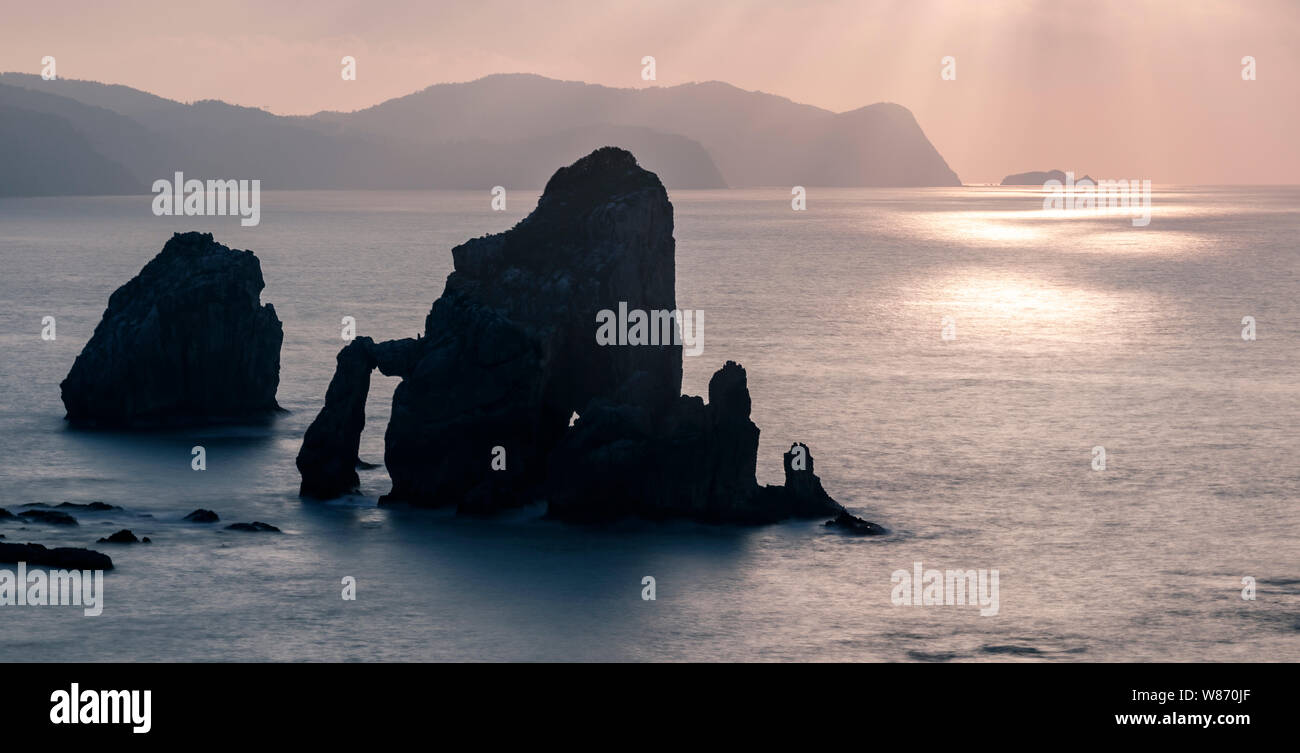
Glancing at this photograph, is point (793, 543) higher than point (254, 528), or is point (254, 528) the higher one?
point (254, 528)

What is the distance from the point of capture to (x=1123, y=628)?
46500mm

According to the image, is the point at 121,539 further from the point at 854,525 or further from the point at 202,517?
the point at 854,525

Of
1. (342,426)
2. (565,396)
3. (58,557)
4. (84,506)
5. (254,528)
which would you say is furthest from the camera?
(565,396)

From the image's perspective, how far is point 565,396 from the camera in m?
64.6

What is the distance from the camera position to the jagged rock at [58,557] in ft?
164

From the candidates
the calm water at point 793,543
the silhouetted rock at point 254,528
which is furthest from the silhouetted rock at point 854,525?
the silhouetted rock at point 254,528

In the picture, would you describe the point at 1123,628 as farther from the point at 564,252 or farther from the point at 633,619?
the point at 564,252

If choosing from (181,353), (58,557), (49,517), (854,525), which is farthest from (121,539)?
(854,525)

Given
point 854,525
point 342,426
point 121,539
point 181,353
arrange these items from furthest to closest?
point 181,353 < point 342,426 < point 854,525 < point 121,539

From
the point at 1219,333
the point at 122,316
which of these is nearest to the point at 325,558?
the point at 122,316

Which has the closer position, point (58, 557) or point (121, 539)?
point (58, 557)

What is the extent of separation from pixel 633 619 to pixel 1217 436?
44.9 meters

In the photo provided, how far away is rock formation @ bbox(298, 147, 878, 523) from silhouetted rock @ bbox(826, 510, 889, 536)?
1.74 metres

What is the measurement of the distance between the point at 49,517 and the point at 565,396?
20.9 m
